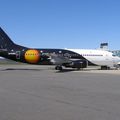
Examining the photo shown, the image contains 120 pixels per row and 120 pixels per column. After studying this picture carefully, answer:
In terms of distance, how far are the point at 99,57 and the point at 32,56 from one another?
8.66 m

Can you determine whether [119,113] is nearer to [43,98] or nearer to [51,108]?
[51,108]

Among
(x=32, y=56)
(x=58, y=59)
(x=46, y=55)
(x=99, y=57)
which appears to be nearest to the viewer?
(x=58, y=59)

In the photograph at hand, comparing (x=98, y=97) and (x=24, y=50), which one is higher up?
(x=24, y=50)

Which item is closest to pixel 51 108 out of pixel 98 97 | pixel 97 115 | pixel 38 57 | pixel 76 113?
pixel 76 113

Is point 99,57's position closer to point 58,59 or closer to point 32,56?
point 58,59

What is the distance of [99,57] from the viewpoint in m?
42.2

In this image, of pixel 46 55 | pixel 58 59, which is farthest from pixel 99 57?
pixel 46 55

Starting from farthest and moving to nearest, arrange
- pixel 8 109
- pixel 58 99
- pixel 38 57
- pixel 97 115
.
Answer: pixel 38 57
pixel 58 99
pixel 8 109
pixel 97 115

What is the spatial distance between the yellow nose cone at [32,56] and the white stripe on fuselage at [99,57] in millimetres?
4689

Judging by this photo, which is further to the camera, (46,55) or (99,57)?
(99,57)

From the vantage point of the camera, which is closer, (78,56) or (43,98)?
(43,98)

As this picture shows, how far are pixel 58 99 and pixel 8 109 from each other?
2.92m

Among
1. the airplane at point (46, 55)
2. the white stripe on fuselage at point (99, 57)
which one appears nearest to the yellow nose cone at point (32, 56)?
the airplane at point (46, 55)

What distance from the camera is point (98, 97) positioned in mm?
13242
